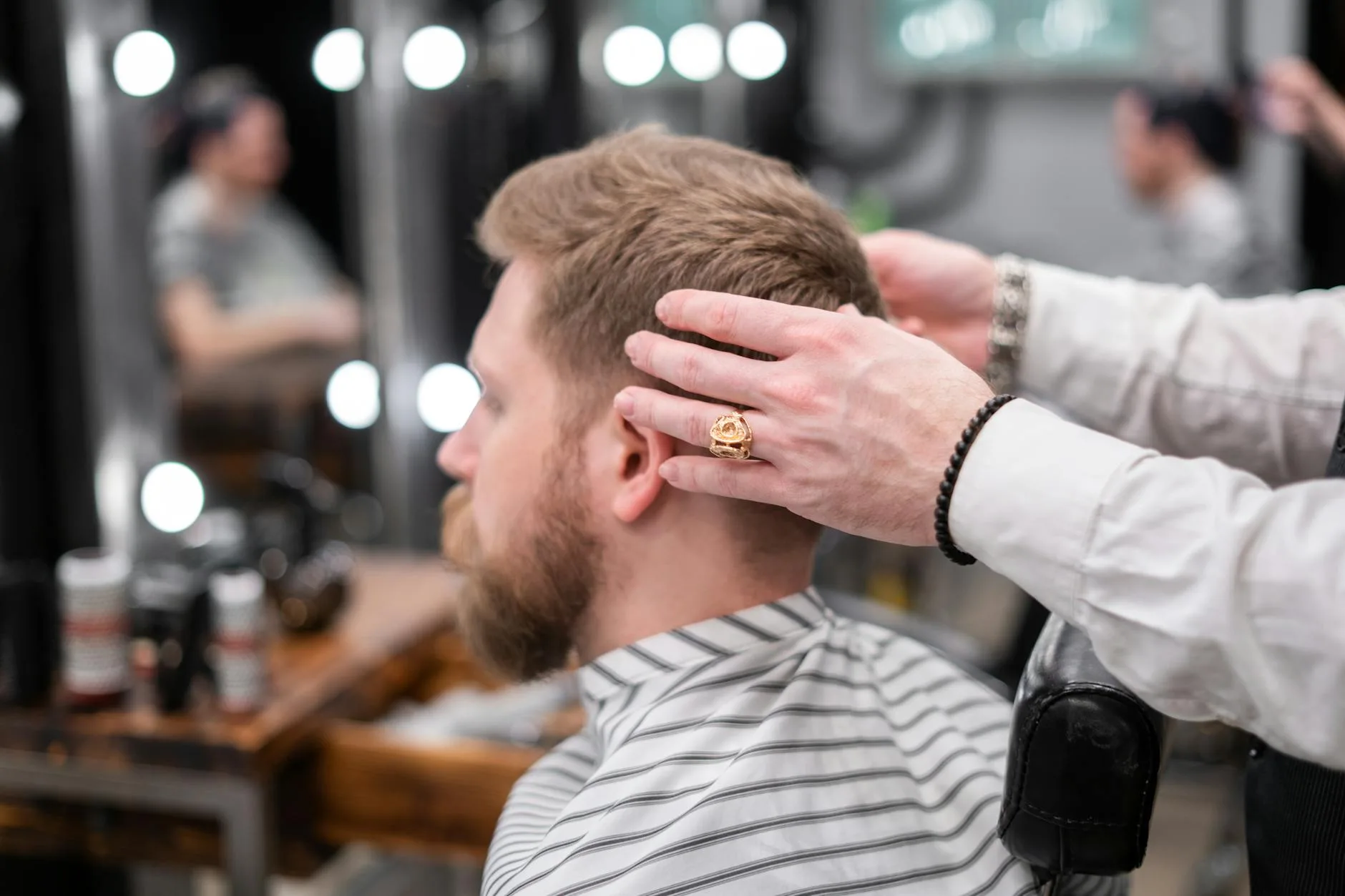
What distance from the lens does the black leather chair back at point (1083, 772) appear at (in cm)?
85

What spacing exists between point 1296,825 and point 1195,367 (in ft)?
1.64

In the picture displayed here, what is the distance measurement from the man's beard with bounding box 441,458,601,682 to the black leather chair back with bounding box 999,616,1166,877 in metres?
0.42

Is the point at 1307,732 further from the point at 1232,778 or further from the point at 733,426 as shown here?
the point at 1232,778

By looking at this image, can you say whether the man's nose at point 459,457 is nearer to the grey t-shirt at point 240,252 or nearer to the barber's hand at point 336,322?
the grey t-shirt at point 240,252

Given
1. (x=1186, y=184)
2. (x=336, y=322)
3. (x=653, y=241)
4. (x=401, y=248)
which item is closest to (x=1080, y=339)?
(x=653, y=241)

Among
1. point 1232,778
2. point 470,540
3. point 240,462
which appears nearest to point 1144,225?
point 1232,778

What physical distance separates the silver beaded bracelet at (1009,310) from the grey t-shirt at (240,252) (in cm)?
152

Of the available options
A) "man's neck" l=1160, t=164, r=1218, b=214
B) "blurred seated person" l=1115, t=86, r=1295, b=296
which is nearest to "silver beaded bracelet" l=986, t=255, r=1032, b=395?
"blurred seated person" l=1115, t=86, r=1295, b=296

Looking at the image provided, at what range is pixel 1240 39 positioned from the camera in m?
4.87

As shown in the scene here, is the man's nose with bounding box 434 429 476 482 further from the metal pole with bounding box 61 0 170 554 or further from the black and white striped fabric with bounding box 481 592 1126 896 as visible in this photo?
the metal pole with bounding box 61 0 170 554

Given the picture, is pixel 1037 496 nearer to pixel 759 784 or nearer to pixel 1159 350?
pixel 759 784

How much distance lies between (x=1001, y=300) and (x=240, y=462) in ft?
5.44

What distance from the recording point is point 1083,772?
85 centimetres

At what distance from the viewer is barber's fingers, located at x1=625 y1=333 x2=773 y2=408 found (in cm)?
89
